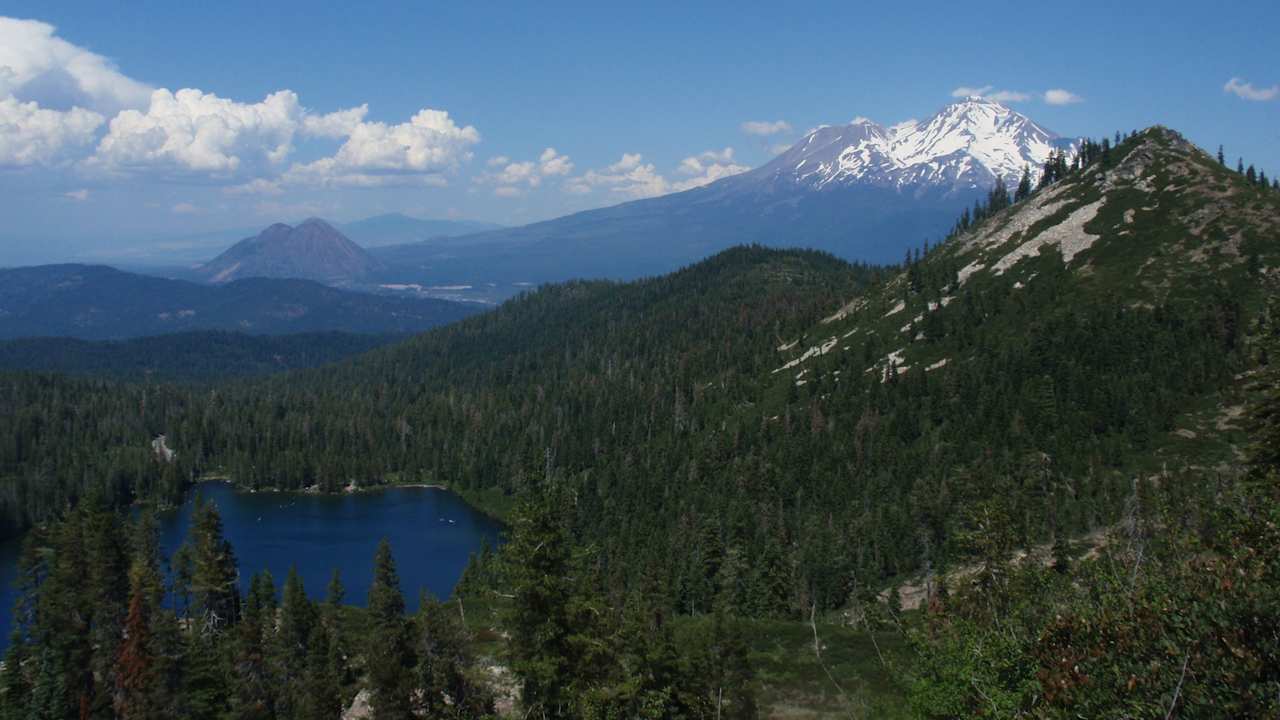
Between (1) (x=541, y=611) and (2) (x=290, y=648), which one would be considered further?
(2) (x=290, y=648)

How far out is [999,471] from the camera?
13425cm

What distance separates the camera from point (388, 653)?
69.5 meters

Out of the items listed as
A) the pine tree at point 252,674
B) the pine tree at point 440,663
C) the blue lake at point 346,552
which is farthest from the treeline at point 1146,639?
the blue lake at point 346,552

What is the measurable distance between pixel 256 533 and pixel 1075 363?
188m

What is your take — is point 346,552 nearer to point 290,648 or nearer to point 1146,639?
point 290,648

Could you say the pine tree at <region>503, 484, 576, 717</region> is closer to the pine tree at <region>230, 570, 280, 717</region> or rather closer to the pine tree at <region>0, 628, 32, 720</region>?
the pine tree at <region>230, 570, 280, 717</region>

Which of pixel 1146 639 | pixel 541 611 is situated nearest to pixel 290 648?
pixel 541 611

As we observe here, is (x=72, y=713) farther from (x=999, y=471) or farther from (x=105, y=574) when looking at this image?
(x=999, y=471)

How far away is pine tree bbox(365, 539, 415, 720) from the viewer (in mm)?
61125

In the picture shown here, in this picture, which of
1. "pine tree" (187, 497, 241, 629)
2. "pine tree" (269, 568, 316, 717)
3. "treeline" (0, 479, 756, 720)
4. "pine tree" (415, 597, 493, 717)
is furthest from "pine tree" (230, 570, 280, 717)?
"pine tree" (187, 497, 241, 629)

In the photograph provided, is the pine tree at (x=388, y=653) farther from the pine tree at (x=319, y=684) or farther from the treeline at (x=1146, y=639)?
the treeline at (x=1146, y=639)

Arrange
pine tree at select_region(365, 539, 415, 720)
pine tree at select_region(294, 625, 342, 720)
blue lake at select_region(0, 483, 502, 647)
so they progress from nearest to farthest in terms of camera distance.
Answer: pine tree at select_region(365, 539, 415, 720) < pine tree at select_region(294, 625, 342, 720) < blue lake at select_region(0, 483, 502, 647)

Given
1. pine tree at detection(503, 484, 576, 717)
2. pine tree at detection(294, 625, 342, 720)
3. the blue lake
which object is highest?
pine tree at detection(503, 484, 576, 717)

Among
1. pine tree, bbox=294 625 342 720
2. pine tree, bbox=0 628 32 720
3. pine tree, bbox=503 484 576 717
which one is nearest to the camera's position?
pine tree, bbox=503 484 576 717
